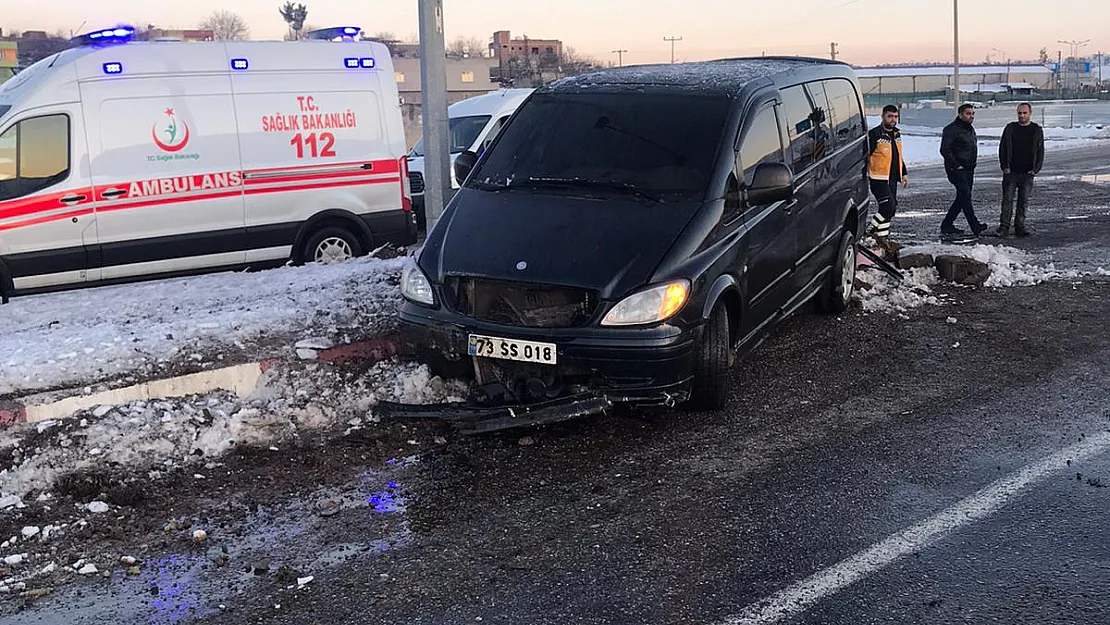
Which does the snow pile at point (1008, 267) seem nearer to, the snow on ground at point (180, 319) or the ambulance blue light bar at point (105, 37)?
the snow on ground at point (180, 319)

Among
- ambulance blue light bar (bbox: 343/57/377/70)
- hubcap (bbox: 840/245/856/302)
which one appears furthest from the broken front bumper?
ambulance blue light bar (bbox: 343/57/377/70)

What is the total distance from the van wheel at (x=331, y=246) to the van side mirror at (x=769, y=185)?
17.2ft

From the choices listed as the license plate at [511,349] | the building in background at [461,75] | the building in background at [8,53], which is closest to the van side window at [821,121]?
the license plate at [511,349]

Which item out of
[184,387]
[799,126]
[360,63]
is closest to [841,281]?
[799,126]

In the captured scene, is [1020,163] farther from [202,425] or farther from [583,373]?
[202,425]

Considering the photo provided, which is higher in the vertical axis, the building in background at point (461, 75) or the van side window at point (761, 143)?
the building in background at point (461, 75)

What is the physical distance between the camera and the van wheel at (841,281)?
8273 mm

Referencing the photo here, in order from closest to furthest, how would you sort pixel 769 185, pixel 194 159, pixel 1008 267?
pixel 769 185 → pixel 194 159 → pixel 1008 267

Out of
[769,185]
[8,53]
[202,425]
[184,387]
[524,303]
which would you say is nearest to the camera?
[524,303]

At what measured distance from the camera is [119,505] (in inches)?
185

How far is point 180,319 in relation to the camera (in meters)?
7.47

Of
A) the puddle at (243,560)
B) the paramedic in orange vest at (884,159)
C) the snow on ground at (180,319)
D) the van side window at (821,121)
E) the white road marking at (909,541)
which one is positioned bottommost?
Answer: the white road marking at (909,541)

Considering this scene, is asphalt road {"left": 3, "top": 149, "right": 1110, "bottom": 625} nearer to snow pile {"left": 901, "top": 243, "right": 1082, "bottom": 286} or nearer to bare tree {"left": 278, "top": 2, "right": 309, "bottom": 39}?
snow pile {"left": 901, "top": 243, "right": 1082, "bottom": 286}

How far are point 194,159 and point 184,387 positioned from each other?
390 cm
